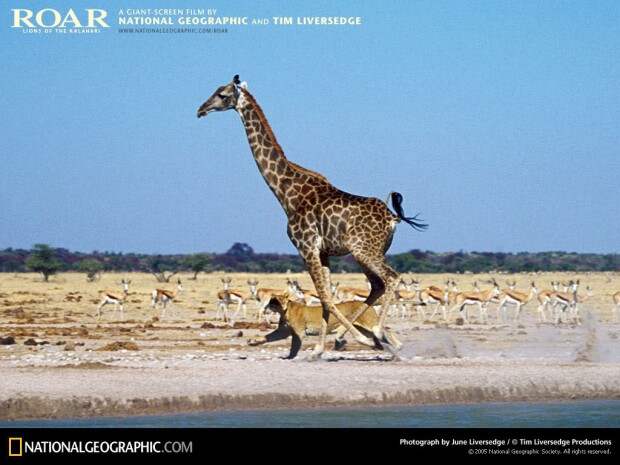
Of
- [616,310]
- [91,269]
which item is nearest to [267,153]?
[616,310]

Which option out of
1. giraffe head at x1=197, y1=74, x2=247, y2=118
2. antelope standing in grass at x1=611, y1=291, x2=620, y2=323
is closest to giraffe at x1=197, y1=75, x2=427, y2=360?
giraffe head at x1=197, y1=74, x2=247, y2=118

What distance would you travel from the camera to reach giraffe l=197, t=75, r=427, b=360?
17281 mm

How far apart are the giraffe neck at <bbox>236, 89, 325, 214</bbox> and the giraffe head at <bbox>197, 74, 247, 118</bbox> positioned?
9cm

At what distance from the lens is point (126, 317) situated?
1313 inches

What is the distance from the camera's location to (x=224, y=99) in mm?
18297

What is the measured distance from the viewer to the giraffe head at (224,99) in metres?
18.1

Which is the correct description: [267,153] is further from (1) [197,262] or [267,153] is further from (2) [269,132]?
(1) [197,262]

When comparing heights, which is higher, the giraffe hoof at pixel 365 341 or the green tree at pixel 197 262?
the green tree at pixel 197 262

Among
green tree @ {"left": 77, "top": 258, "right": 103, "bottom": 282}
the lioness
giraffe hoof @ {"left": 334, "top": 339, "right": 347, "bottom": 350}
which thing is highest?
green tree @ {"left": 77, "top": 258, "right": 103, "bottom": 282}

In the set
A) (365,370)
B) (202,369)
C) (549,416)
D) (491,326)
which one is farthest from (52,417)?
(491,326)

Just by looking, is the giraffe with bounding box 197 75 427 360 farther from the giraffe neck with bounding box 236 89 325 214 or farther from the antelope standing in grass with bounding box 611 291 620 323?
the antelope standing in grass with bounding box 611 291 620 323
